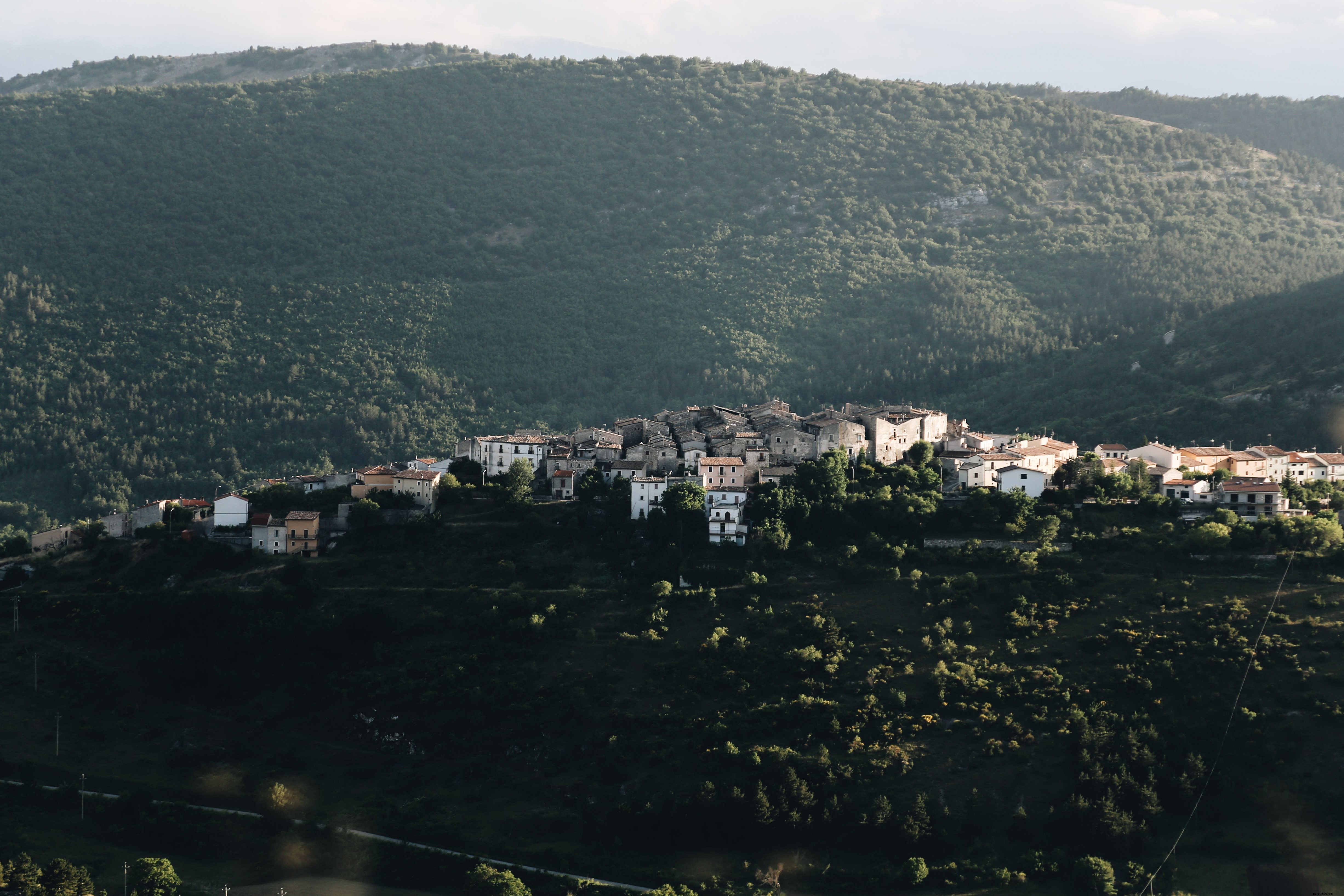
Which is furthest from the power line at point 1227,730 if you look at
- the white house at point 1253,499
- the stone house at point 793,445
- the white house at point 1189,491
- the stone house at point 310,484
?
the stone house at point 310,484

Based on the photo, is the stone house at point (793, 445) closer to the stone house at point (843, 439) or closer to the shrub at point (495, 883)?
the stone house at point (843, 439)

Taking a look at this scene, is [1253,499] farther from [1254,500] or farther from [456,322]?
[456,322]

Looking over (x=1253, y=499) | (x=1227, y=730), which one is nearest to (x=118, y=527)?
(x=1227, y=730)

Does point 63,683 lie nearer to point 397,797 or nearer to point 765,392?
point 397,797

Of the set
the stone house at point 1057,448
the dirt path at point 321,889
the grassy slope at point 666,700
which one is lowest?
the dirt path at point 321,889

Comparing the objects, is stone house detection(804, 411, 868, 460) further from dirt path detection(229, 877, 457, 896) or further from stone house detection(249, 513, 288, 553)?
dirt path detection(229, 877, 457, 896)

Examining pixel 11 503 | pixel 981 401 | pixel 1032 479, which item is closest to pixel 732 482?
pixel 1032 479
